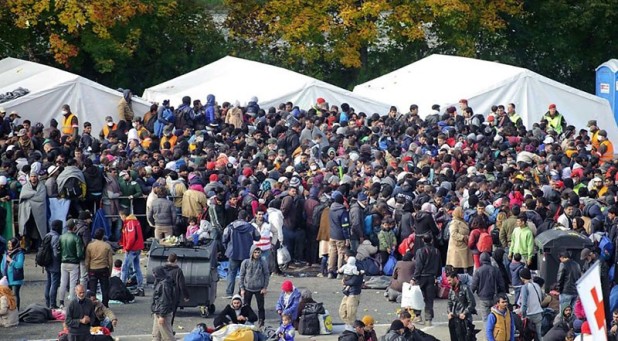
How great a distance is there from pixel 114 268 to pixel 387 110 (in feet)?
37.4

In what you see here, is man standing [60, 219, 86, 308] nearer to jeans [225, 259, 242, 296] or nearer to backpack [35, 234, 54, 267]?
backpack [35, 234, 54, 267]

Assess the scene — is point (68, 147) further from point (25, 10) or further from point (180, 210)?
point (25, 10)

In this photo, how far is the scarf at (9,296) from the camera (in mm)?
19906

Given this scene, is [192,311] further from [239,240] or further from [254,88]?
[254,88]

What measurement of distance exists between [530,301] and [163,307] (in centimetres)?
467

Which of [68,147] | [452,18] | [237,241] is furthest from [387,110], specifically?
[237,241]

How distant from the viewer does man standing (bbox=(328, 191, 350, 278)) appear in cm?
2323

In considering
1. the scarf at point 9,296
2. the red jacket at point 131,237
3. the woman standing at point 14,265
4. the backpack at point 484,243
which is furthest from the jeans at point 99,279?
the backpack at point 484,243

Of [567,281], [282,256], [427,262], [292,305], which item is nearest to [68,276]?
[292,305]

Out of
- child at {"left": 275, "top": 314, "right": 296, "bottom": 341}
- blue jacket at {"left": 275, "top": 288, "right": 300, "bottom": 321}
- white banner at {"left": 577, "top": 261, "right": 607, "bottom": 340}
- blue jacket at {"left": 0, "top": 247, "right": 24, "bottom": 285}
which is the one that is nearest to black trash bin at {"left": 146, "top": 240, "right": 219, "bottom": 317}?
blue jacket at {"left": 275, "top": 288, "right": 300, "bottom": 321}

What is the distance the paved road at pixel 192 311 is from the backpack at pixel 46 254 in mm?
848

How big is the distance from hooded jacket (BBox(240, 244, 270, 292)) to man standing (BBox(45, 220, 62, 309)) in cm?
249

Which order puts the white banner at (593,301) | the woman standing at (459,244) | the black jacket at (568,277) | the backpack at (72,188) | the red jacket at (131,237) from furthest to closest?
the backpack at (72,188)
the woman standing at (459,244)
the red jacket at (131,237)
the black jacket at (568,277)
the white banner at (593,301)

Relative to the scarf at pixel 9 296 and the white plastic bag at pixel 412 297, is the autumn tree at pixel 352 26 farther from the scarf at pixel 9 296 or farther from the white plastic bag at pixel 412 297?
the scarf at pixel 9 296
